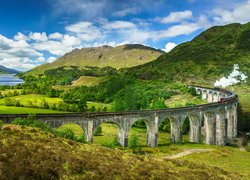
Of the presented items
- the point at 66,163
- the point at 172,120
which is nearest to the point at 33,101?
the point at 172,120

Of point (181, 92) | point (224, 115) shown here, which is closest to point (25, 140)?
point (224, 115)

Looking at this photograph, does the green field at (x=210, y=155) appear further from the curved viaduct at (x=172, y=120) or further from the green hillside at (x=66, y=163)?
the green hillside at (x=66, y=163)

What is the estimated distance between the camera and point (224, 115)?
92.4 meters

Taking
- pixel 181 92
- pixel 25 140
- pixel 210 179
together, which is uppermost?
pixel 181 92

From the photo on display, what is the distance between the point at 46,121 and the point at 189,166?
92.1 ft

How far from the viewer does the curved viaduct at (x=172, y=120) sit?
59.5 metres

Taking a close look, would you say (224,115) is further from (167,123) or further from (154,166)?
(154,166)

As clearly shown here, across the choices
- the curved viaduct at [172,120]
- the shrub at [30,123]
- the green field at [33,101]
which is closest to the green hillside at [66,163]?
the shrub at [30,123]

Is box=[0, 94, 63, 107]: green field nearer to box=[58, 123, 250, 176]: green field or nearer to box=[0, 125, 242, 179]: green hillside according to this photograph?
box=[58, 123, 250, 176]: green field

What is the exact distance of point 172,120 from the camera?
258ft

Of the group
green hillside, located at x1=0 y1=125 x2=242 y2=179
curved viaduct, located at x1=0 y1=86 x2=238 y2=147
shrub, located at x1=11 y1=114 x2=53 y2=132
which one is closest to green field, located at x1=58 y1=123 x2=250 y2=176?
curved viaduct, located at x1=0 y1=86 x2=238 y2=147

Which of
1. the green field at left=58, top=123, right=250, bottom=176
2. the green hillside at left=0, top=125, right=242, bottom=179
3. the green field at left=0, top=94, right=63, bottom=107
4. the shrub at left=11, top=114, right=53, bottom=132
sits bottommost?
the green field at left=58, top=123, right=250, bottom=176

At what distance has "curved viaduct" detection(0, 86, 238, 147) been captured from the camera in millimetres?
59525

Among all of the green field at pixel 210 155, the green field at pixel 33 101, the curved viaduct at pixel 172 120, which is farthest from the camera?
the green field at pixel 33 101
